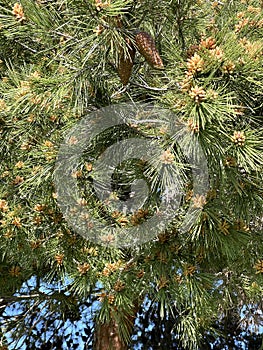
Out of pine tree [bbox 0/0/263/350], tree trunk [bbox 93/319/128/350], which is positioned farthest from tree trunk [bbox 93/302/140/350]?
pine tree [bbox 0/0/263/350]

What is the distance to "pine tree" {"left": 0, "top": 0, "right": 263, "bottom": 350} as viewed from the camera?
104cm

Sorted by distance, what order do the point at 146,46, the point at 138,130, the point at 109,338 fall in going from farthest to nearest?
the point at 109,338 → the point at 138,130 → the point at 146,46

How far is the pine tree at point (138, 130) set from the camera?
104cm

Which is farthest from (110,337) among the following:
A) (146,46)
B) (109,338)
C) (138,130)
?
(146,46)

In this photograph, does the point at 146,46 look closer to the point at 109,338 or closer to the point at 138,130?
the point at 138,130

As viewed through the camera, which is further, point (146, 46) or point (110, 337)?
point (110, 337)

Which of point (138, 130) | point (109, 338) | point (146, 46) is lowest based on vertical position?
point (109, 338)

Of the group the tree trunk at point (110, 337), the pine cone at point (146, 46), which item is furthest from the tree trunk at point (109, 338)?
the pine cone at point (146, 46)

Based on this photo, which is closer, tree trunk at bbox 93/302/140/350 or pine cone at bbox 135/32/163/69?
pine cone at bbox 135/32/163/69

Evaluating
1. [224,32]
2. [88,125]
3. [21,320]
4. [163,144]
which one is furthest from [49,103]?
[21,320]

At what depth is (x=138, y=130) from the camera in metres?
1.30

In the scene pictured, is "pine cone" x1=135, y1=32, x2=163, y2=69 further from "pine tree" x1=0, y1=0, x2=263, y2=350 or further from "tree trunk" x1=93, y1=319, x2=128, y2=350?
"tree trunk" x1=93, y1=319, x2=128, y2=350

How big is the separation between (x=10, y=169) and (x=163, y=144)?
611mm

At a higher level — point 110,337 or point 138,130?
point 138,130
